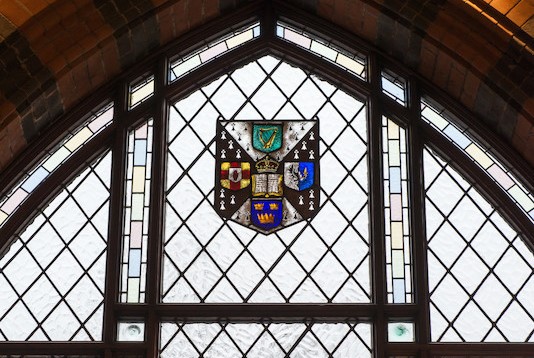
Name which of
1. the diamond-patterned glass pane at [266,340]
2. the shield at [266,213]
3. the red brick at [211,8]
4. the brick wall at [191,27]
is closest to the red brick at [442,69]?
the brick wall at [191,27]

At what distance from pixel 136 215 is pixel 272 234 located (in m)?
1.09

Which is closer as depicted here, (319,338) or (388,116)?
(319,338)

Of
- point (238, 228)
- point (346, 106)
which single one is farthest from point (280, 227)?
point (346, 106)

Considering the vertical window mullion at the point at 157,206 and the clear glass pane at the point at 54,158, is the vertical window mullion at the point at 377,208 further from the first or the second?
the clear glass pane at the point at 54,158

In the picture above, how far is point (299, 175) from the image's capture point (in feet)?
35.1

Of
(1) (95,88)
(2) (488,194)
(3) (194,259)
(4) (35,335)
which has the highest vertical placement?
(1) (95,88)

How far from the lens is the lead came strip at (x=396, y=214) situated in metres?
10.4

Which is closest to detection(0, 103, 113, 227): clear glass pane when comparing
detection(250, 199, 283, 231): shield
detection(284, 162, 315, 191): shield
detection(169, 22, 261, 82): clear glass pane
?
detection(169, 22, 261, 82): clear glass pane

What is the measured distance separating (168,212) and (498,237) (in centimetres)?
263

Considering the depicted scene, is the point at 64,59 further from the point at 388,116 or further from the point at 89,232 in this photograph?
the point at 388,116

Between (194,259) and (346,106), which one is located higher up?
(346,106)

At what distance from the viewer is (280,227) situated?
10.6 metres

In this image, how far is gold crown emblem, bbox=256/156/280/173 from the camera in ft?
35.1

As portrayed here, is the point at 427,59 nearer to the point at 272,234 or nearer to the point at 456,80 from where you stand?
the point at 456,80
